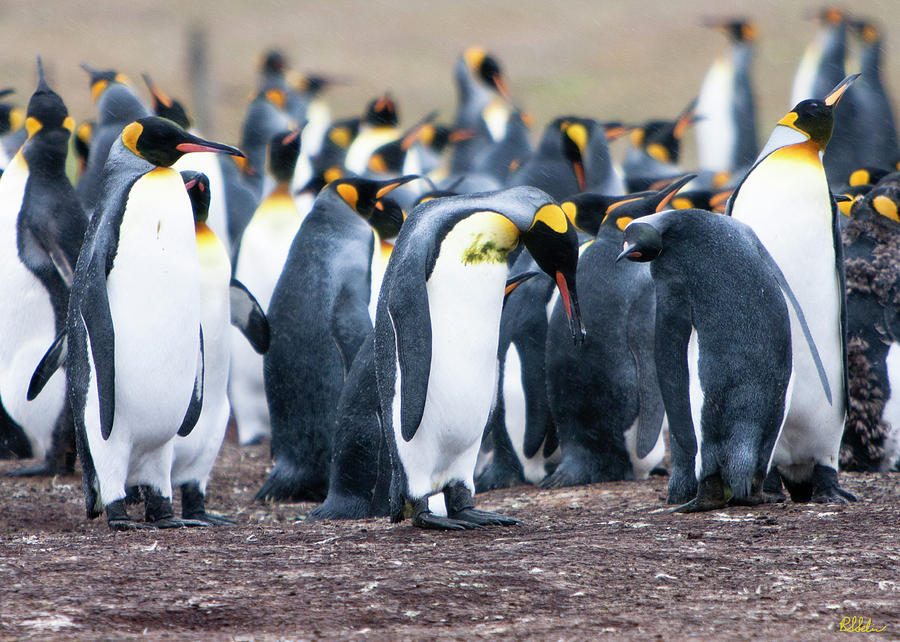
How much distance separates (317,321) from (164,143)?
156 centimetres

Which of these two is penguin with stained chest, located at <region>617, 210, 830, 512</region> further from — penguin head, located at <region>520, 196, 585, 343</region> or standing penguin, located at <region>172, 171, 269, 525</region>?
standing penguin, located at <region>172, 171, 269, 525</region>

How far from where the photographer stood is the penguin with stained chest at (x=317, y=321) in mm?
5340

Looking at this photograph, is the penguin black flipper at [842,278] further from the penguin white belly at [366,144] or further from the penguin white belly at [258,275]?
the penguin white belly at [366,144]

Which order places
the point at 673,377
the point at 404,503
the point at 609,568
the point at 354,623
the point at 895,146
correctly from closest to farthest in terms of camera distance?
the point at 354,623
the point at 609,568
the point at 404,503
the point at 673,377
the point at 895,146

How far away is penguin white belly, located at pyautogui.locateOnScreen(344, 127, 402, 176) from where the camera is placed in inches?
454

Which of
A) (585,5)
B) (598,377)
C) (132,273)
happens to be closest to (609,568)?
(132,273)

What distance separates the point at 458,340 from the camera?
3.70 metres

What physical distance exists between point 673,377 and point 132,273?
184cm

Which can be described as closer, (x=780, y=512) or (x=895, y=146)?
(x=780, y=512)

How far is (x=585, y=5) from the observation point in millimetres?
32875

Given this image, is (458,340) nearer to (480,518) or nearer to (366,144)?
(480,518)

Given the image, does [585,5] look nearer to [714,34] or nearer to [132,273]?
[714,34]

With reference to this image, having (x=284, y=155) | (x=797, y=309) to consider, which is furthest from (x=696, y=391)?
(x=284, y=155)

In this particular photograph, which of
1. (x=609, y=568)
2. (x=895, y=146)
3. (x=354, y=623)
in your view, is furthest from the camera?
(x=895, y=146)
